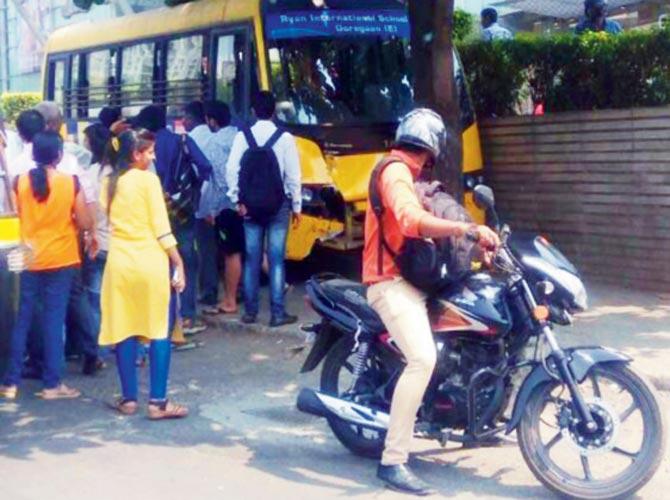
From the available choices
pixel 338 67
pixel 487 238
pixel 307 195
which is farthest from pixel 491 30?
pixel 487 238

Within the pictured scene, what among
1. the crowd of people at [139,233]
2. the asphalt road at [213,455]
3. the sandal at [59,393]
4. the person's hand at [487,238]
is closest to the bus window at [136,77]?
the crowd of people at [139,233]

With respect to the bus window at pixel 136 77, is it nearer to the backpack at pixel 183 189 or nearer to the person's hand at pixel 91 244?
the backpack at pixel 183 189

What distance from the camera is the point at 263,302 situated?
11461 millimetres

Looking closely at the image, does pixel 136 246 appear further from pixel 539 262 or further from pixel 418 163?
pixel 539 262

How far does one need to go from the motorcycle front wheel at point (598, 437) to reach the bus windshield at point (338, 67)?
19.6ft

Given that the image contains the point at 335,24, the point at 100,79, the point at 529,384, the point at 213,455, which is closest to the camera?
the point at 529,384

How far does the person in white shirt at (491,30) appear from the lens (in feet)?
43.4

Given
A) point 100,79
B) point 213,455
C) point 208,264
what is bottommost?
point 213,455

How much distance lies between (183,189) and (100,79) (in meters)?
7.00

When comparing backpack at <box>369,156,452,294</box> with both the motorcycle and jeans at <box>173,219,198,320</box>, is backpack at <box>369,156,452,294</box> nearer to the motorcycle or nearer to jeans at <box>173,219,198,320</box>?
the motorcycle

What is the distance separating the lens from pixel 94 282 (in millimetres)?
9211

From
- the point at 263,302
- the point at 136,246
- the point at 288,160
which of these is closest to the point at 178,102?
the point at 263,302

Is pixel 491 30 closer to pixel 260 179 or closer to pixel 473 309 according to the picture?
pixel 260 179

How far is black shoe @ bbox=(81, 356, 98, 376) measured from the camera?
9.10 meters
